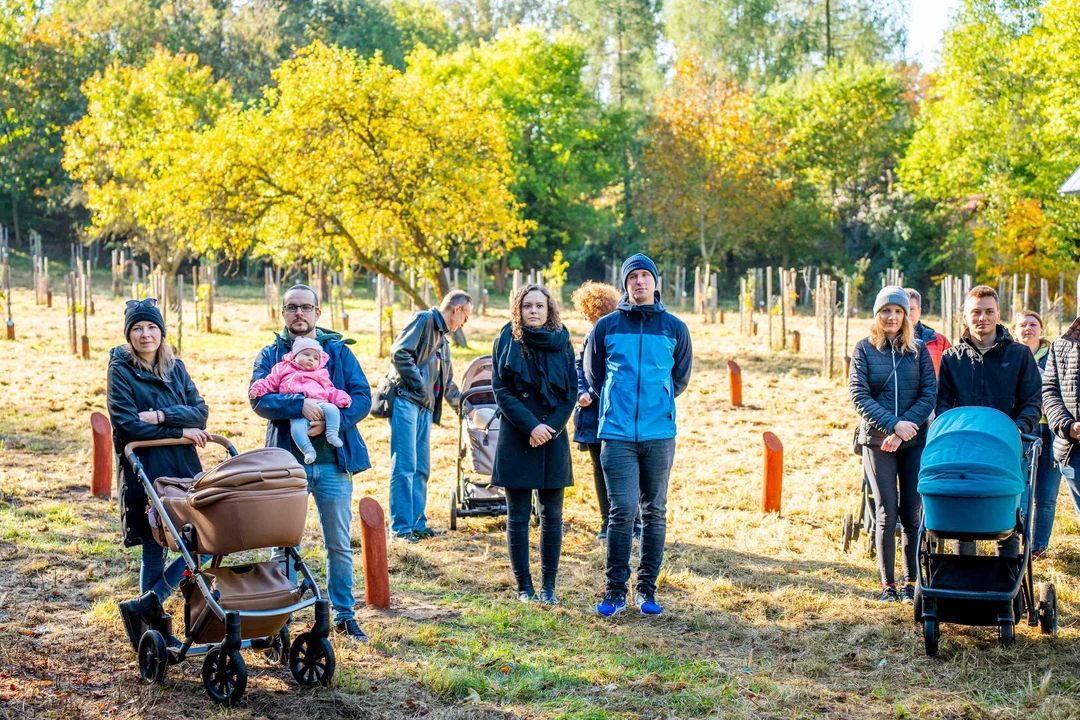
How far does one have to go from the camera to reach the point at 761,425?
488 inches

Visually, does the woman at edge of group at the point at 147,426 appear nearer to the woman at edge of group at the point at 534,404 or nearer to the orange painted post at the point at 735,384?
the woman at edge of group at the point at 534,404

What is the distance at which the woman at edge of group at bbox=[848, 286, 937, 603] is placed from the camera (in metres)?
5.92

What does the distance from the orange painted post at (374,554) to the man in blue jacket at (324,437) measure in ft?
1.59

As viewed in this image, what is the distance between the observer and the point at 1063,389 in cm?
592

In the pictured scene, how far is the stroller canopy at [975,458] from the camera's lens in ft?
16.9

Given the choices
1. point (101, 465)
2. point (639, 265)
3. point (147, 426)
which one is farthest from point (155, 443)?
point (101, 465)

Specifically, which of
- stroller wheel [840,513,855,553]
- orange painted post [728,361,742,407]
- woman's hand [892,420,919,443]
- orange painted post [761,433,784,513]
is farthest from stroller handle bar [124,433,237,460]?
orange painted post [728,361,742,407]

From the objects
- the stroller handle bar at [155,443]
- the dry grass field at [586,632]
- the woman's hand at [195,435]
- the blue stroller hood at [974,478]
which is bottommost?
the dry grass field at [586,632]

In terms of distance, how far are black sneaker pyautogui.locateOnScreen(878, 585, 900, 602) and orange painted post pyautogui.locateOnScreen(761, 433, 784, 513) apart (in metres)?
2.20

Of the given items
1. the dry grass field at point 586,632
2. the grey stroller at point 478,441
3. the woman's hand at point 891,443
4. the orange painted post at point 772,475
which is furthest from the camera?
the orange painted post at point 772,475

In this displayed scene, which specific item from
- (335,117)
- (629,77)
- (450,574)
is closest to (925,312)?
(629,77)

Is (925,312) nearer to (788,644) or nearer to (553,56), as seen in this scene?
(553,56)

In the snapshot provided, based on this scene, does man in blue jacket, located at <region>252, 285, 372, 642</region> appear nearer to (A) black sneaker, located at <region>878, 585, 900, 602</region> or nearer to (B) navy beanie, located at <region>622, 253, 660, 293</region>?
(B) navy beanie, located at <region>622, 253, 660, 293</region>

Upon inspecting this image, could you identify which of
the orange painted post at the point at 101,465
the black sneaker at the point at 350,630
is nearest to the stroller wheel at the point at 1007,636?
the black sneaker at the point at 350,630
